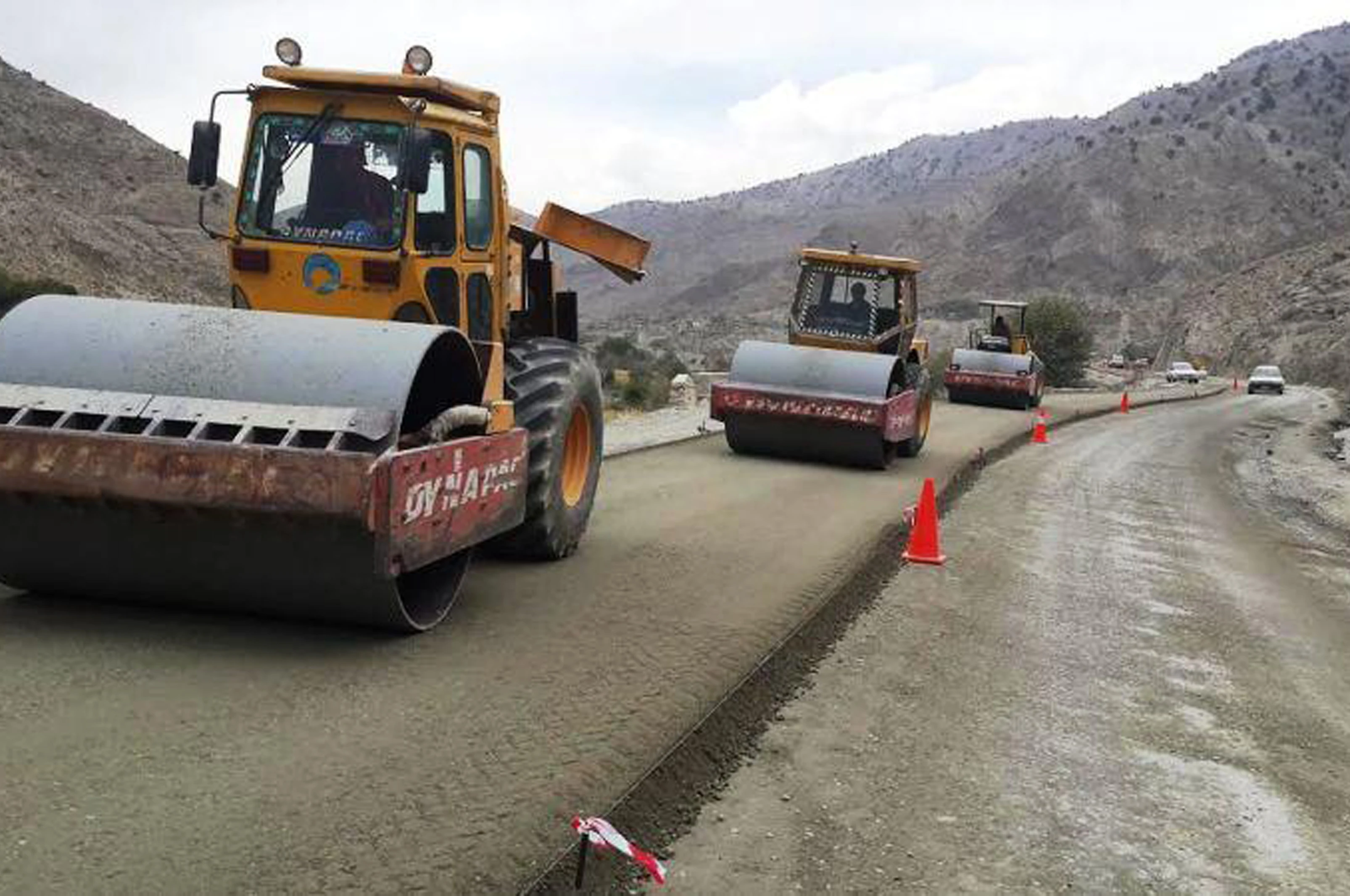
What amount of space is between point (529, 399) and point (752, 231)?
171m

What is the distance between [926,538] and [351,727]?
19.8ft

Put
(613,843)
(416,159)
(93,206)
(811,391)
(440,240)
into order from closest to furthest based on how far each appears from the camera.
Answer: (613,843) → (416,159) → (440,240) → (811,391) → (93,206)

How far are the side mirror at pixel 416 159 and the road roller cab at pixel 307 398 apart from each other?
0.01 m

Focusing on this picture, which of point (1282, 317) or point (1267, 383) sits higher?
point (1282, 317)

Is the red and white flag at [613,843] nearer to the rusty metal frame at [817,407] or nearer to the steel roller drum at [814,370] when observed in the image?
the rusty metal frame at [817,407]

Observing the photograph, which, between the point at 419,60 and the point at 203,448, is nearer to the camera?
the point at 203,448

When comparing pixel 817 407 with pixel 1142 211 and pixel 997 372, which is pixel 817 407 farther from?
pixel 1142 211

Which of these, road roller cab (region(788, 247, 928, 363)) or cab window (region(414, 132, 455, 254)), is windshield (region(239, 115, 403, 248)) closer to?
cab window (region(414, 132, 455, 254))

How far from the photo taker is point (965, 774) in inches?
197

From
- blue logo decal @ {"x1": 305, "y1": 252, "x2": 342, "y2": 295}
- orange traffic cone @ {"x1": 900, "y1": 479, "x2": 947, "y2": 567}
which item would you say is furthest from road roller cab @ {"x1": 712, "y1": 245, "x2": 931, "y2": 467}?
blue logo decal @ {"x1": 305, "y1": 252, "x2": 342, "y2": 295}

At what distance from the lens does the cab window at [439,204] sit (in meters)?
6.92

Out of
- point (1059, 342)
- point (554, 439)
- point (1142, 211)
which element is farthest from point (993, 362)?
point (1142, 211)

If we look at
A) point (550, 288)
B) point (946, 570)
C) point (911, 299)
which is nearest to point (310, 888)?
point (550, 288)

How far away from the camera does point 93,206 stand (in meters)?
44.9
